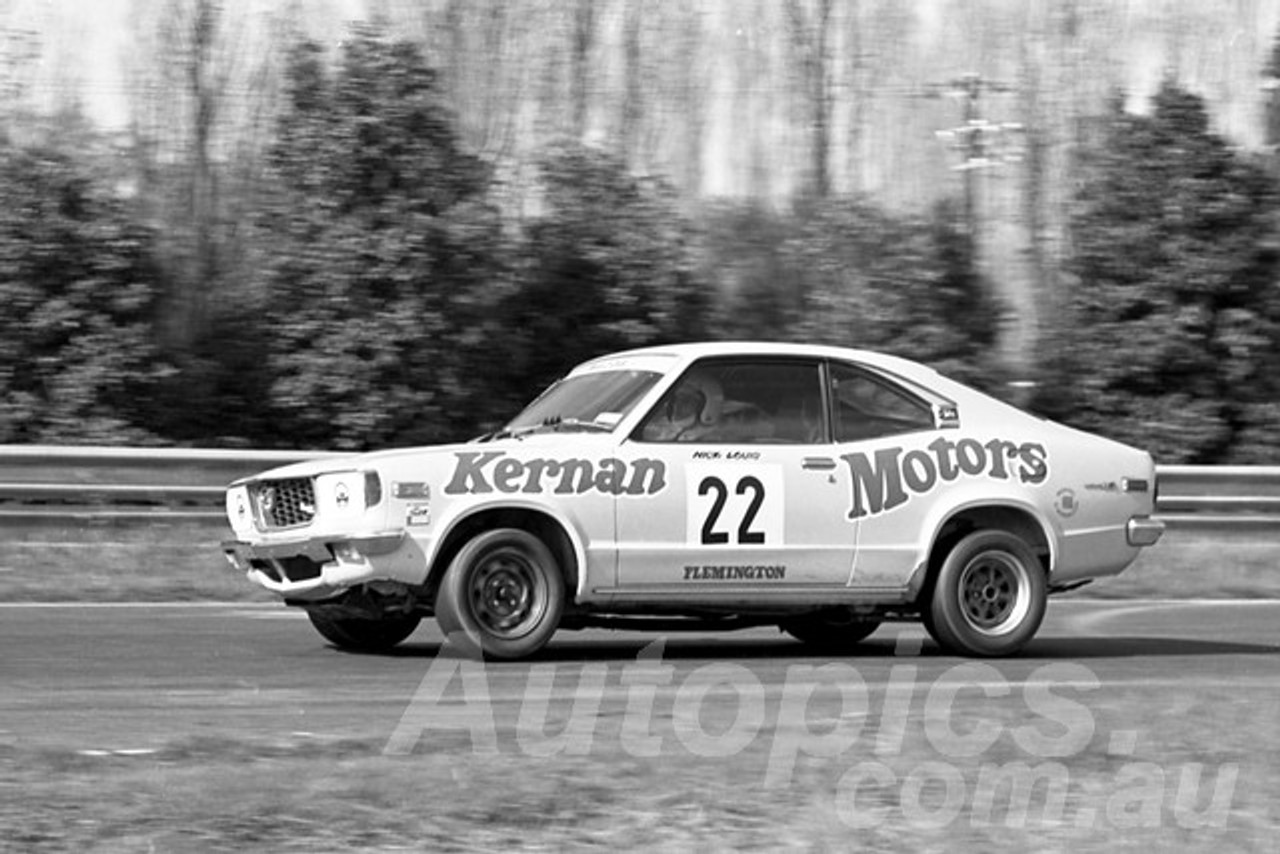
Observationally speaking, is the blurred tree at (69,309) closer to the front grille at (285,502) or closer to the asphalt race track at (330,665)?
the asphalt race track at (330,665)

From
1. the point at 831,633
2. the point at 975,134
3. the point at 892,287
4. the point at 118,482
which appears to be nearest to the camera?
the point at 831,633

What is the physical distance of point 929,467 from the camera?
1117 cm

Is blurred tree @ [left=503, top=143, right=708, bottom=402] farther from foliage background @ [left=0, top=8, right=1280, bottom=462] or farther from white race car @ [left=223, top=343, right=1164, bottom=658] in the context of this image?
white race car @ [left=223, top=343, right=1164, bottom=658]

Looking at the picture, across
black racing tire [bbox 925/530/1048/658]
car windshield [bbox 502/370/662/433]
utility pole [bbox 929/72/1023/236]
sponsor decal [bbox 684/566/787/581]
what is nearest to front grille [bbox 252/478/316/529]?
car windshield [bbox 502/370/662/433]

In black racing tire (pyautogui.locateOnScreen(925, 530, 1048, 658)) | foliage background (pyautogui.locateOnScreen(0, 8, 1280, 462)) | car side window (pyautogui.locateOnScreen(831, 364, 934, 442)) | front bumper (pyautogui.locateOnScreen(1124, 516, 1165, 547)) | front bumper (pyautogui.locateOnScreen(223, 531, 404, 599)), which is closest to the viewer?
front bumper (pyautogui.locateOnScreen(223, 531, 404, 599))

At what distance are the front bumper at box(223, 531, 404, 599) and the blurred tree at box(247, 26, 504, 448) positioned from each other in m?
10.2

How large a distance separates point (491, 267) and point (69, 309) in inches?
159

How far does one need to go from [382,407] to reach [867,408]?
10.3m

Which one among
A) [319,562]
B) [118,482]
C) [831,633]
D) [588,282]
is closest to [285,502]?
[319,562]

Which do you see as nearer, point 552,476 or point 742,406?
point 552,476

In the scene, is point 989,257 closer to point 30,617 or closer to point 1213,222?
point 1213,222

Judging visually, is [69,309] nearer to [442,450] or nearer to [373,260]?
[373,260]

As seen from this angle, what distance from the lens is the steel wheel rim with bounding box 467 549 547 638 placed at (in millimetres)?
10383

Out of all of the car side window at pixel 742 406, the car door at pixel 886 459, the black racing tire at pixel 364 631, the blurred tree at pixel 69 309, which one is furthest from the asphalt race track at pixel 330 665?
the blurred tree at pixel 69 309
